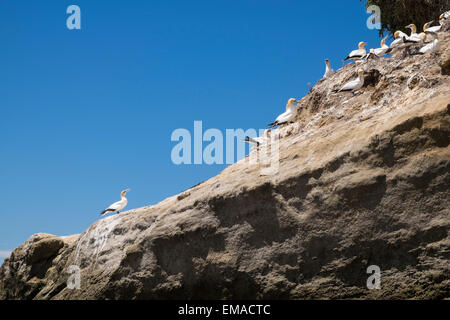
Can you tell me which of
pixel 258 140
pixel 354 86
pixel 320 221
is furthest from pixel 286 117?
pixel 320 221

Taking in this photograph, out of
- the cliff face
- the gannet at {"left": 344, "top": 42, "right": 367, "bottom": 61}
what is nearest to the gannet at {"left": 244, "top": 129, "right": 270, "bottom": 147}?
the cliff face

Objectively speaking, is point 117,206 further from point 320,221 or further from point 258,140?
point 320,221

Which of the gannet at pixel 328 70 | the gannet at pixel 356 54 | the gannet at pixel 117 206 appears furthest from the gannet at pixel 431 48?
the gannet at pixel 117 206

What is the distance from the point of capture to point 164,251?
1180cm

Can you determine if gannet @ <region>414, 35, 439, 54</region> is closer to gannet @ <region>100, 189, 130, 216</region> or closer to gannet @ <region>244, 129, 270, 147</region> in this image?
gannet @ <region>244, 129, 270, 147</region>

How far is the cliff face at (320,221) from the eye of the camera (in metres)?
9.37

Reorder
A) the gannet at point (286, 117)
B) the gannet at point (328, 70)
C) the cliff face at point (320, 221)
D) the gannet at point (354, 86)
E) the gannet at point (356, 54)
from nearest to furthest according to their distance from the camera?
the cliff face at point (320, 221)
the gannet at point (354, 86)
the gannet at point (286, 117)
the gannet at point (328, 70)
the gannet at point (356, 54)

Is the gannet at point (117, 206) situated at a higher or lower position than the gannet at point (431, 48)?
lower

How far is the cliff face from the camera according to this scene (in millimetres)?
9367

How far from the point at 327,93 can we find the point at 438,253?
7.01 metres

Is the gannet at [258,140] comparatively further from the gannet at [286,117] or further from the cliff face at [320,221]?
the cliff face at [320,221]

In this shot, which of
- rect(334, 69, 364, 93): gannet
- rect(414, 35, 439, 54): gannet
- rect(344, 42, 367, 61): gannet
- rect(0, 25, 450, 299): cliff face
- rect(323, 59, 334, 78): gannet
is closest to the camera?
rect(0, 25, 450, 299): cliff face
